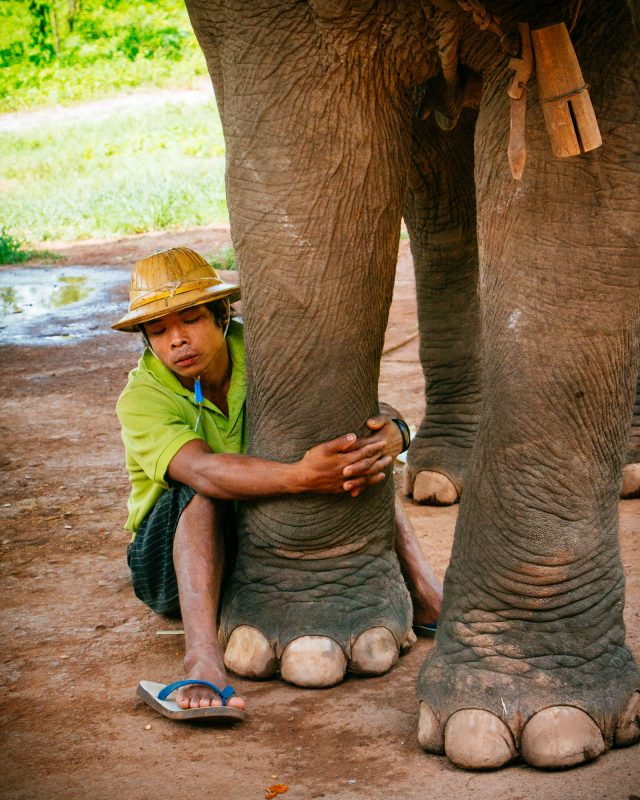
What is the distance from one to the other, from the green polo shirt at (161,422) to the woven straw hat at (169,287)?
0.14 meters

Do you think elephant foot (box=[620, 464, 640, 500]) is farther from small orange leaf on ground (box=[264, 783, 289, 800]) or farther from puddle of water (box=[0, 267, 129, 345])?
puddle of water (box=[0, 267, 129, 345])

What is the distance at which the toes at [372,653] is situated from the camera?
102 inches

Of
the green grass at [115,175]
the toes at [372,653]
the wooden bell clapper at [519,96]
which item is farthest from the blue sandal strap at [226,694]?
the green grass at [115,175]

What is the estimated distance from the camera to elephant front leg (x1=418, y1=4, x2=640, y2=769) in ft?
7.23

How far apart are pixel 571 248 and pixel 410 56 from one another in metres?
0.51

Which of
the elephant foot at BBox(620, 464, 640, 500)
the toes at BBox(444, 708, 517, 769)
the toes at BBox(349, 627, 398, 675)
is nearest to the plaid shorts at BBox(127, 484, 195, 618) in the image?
the toes at BBox(349, 627, 398, 675)

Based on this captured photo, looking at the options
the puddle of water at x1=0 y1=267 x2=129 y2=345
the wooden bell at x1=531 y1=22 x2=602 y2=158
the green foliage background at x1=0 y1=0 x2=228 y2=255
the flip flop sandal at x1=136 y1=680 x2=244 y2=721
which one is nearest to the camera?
the wooden bell at x1=531 y1=22 x2=602 y2=158

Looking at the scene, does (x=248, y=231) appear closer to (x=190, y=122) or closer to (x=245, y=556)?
(x=245, y=556)

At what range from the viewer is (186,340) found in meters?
2.91

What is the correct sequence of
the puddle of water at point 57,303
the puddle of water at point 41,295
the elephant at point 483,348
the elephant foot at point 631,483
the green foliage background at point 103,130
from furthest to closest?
the green foliage background at point 103,130 < the puddle of water at point 41,295 < the puddle of water at point 57,303 < the elephant foot at point 631,483 < the elephant at point 483,348

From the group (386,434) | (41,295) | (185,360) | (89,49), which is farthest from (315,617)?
(89,49)

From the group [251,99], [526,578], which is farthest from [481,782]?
[251,99]

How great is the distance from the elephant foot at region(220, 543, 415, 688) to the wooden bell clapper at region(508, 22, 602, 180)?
3.26 ft

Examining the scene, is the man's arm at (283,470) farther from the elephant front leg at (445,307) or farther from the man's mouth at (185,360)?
the elephant front leg at (445,307)
